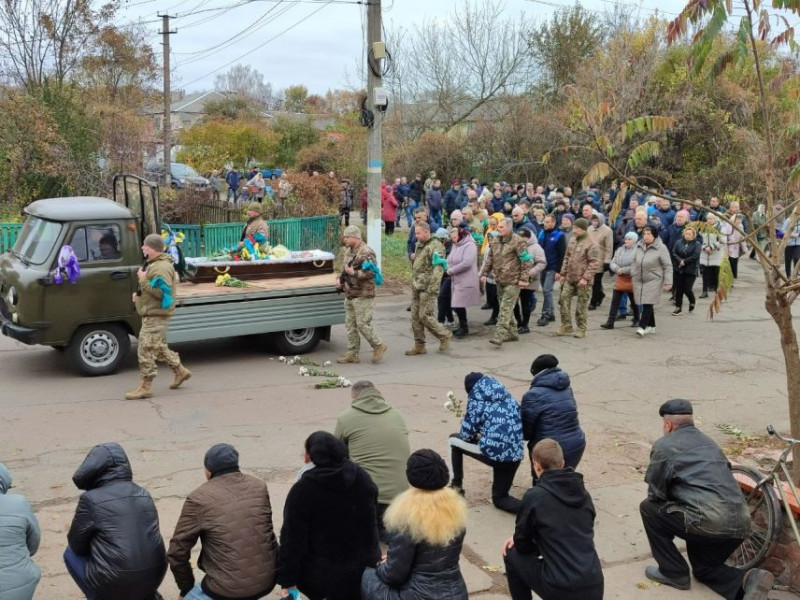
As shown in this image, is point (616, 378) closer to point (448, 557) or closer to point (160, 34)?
point (448, 557)

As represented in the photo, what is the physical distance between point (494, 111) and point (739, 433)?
28.3 meters

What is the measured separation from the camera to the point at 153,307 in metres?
9.55

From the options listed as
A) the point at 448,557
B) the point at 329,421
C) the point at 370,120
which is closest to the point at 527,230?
the point at 370,120

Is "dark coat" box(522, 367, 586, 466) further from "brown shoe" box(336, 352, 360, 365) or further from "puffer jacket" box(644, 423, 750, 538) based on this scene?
"brown shoe" box(336, 352, 360, 365)

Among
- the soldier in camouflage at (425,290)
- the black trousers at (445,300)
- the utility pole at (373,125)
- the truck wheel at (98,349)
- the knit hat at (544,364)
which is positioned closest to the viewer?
the knit hat at (544,364)

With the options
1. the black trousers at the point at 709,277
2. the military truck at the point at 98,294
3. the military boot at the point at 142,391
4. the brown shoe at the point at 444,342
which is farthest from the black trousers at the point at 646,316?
the military boot at the point at 142,391

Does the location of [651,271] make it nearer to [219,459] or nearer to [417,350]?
[417,350]

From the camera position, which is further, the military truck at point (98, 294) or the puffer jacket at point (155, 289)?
the military truck at point (98, 294)

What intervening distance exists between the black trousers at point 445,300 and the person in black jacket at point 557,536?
28.1ft

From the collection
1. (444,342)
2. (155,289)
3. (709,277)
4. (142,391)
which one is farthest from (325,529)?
(709,277)

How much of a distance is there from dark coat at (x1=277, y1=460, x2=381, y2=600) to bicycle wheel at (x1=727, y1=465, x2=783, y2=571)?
9.19 feet

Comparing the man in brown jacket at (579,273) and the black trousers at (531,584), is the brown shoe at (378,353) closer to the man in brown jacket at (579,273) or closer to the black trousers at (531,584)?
the man in brown jacket at (579,273)

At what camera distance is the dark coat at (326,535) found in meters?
4.68

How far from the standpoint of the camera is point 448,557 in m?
4.36
